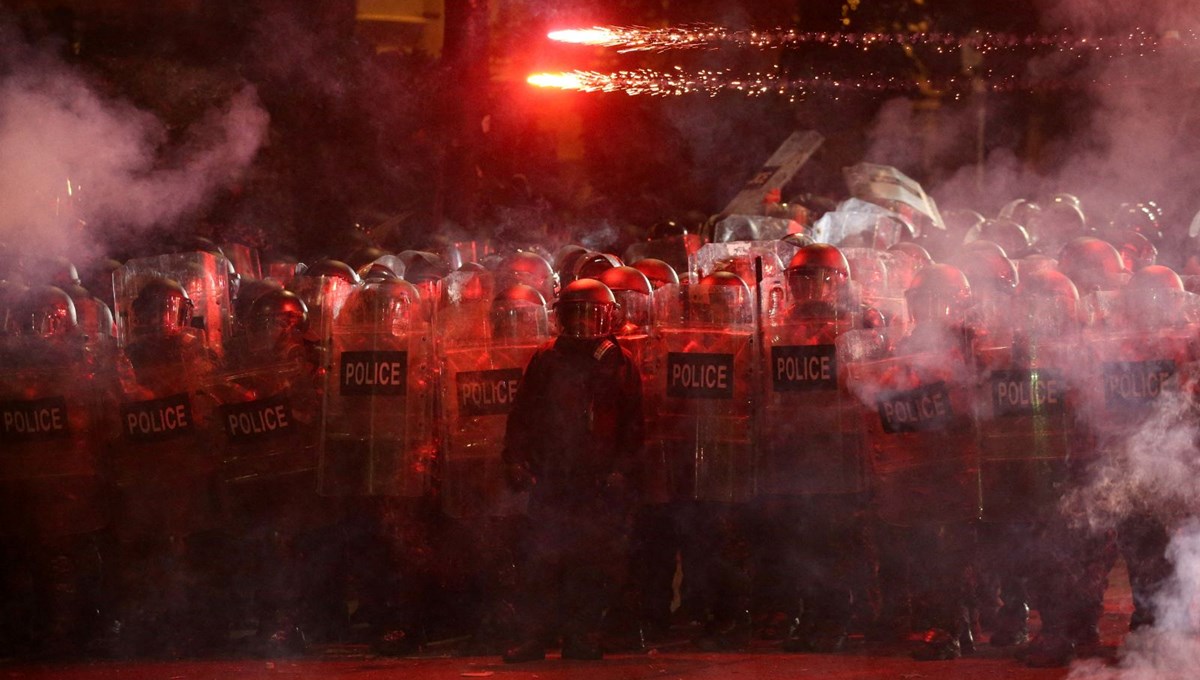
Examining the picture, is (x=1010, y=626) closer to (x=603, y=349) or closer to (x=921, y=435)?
(x=921, y=435)

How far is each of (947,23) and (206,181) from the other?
7.75 meters

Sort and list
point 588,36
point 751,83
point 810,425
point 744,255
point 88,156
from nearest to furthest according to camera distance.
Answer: point 810,425
point 744,255
point 88,156
point 588,36
point 751,83

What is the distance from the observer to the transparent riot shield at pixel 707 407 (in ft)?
22.0

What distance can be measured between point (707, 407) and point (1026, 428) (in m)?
1.57

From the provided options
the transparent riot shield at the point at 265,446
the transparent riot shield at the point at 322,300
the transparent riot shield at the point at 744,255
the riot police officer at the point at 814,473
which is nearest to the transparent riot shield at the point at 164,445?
the transparent riot shield at the point at 265,446

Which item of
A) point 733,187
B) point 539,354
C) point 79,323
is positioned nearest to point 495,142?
point 733,187

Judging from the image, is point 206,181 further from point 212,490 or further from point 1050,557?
point 1050,557

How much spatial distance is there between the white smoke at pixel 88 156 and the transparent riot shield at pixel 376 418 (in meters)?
3.85

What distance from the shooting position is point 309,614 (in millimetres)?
6918

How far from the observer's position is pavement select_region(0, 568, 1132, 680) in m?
6.01

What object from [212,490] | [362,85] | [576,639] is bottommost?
[576,639]

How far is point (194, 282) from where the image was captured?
923cm

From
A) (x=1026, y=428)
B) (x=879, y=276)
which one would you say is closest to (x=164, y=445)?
(x=1026, y=428)

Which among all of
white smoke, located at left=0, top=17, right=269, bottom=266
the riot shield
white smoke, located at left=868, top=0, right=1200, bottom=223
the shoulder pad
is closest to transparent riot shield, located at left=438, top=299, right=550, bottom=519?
the riot shield
